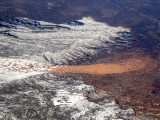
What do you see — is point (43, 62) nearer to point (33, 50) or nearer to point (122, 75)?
point (33, 50)

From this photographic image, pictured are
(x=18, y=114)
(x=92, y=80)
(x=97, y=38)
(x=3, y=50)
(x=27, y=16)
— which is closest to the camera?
(x=18, y=114)

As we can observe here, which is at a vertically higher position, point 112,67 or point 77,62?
point 77,62

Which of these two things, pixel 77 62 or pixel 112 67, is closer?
pixel 112 67

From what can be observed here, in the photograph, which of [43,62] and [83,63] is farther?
[83,63]

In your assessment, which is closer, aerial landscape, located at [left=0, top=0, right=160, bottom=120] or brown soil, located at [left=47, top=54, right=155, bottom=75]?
aerial landscape, located at [left=0, top=0, right=160, bottom=120]

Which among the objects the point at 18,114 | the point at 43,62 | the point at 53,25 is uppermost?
the point at 53,25

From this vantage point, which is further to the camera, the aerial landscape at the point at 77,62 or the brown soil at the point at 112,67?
the brown soil at the point at 112,67

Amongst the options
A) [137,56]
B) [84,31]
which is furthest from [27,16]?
[137,56]

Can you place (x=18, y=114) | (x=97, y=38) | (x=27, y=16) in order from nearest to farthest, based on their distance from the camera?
(x=18, y=114) < (x=97, y=38) < (x=27, y=16)
